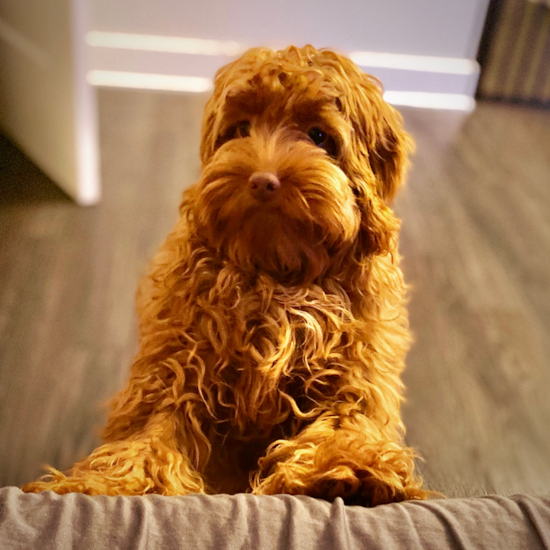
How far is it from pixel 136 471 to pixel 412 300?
1112 mm

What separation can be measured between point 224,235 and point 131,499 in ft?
1.23

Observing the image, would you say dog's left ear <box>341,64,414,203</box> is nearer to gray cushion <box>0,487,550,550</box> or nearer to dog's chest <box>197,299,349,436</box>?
dog's chest <box>197,299,349,436</box>

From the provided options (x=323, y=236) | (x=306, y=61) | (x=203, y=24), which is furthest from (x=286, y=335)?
(x=203, y=24)

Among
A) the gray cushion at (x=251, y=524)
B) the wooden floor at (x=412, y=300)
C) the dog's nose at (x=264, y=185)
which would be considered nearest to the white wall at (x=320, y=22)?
the wooden floor at (x=412, y=300)

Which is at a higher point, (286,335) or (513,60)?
(513,60)

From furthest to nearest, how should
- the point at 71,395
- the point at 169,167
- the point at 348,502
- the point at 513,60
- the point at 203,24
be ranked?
the point at 203,24 < the point at 169,167 < the point at 513,60 < the point at 71,395 < the point at 348,502

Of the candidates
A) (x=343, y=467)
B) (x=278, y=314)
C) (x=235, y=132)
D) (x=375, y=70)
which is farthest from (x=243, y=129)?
(x=375, y=70)

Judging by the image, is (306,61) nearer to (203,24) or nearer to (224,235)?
(224,235)

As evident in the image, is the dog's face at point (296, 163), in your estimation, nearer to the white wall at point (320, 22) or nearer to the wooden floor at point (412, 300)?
the wooden floor at point (412, 300)

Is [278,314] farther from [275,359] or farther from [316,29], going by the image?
[316,29]

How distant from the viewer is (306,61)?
36.0 inches

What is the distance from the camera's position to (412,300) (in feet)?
5.89

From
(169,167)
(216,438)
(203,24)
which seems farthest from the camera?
(203,24)

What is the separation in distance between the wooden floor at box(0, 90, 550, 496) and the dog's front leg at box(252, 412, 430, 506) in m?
0.44
